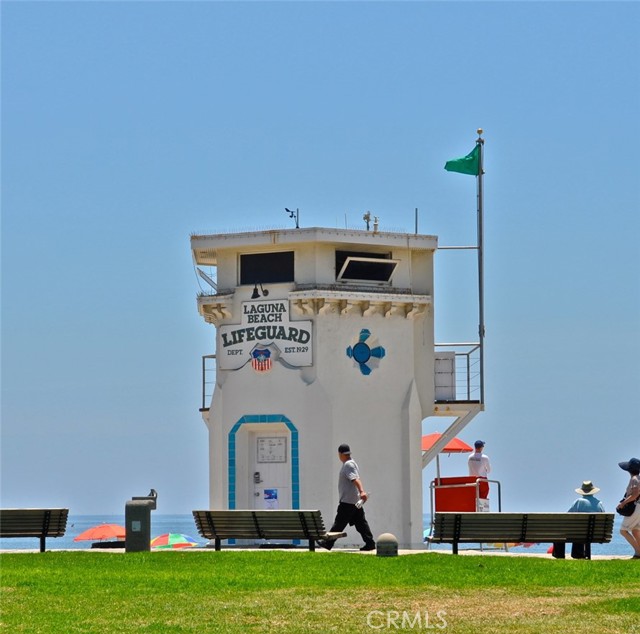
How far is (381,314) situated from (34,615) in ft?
60.2

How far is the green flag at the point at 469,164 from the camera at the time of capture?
38.4m

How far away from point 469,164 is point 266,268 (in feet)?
20.3

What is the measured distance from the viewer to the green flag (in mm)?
38438

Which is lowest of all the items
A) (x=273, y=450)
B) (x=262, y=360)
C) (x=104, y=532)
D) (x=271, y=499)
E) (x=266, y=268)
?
(x=104, y=532)

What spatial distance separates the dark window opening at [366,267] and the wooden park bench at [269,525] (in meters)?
9.96

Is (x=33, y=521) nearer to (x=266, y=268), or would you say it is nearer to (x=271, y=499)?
(x=271, y=499)

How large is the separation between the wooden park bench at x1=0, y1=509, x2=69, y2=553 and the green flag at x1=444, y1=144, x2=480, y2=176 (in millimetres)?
15176

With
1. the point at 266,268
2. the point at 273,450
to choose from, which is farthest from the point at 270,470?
the point at 266,268

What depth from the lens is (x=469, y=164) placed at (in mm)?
38500

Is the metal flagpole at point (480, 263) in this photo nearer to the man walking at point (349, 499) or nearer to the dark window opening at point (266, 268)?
the dark window opening at point (266, 268)

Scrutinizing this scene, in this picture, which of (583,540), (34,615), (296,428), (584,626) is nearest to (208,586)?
(34,615)

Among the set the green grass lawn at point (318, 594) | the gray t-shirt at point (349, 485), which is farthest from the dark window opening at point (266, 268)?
the green grass lawn at point (318, 594)

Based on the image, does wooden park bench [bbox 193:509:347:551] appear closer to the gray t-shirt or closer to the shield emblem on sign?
the gray t-shirt

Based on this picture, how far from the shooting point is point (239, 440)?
35719mm
